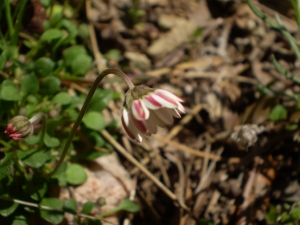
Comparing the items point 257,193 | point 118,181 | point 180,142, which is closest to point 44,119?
point 118,181

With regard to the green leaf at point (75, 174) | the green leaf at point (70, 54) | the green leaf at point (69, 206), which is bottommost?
the green leaf at point (69, 206)

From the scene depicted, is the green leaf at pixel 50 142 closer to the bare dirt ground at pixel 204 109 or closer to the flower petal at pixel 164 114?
the bare dirt ground at pixel 204 109

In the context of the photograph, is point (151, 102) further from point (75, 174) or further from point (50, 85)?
point (50, 85)

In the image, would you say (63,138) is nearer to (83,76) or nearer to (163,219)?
(83,76)

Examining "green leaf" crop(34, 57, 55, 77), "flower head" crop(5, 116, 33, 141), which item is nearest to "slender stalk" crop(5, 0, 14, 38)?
"green leaf" crop(34, 57, 55, 77)

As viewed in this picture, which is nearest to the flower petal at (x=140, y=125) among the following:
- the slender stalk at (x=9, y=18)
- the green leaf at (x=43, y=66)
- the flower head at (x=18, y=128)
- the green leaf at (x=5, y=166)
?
the flower head at (x=18, y=128)

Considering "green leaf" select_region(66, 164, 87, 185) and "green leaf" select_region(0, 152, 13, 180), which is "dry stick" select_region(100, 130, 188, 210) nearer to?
"green leaf" select_region(66, 164, 87, 185)

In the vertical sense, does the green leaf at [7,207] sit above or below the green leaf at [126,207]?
above
